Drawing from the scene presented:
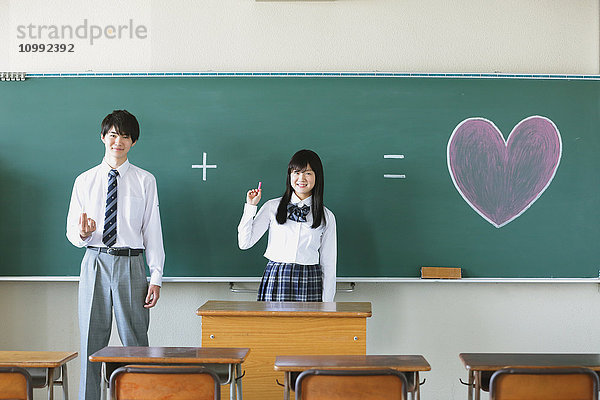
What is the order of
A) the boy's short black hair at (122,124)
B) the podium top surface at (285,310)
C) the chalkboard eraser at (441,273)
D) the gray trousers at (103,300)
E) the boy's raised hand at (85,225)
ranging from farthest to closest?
the chalkboard eraser at (441,273) < the boy's short black hair at (122,124) < the gray trousers at (103,300) < the boy's raised hand at (85,225) < the podium top surface at (285,310)

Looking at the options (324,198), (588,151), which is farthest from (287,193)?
(588,151)

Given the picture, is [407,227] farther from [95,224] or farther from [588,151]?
[95,224]

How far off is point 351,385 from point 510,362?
612 millimetres

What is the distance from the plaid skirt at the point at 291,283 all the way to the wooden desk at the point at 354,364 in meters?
1.06

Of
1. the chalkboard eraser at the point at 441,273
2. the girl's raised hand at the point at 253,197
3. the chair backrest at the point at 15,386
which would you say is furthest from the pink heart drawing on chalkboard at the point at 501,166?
the chair backrest at the point at 15,386

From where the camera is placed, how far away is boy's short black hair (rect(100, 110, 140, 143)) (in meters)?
3.24

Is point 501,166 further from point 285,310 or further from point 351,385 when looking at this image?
point 351,385

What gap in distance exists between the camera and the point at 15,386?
2035 millimetres

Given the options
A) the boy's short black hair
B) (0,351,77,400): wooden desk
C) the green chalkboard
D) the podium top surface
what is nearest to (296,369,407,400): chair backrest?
the podium top surface

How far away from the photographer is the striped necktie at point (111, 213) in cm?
312

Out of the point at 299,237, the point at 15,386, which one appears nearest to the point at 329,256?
the point at 299,237

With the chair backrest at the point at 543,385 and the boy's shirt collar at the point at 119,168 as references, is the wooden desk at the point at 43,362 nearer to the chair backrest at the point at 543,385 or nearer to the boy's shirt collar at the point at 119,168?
the boy's shirt collar at the point at 119,168

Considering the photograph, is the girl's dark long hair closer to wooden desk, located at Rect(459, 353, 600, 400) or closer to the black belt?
the black belt

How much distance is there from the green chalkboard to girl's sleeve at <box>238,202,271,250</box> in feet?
0.79
